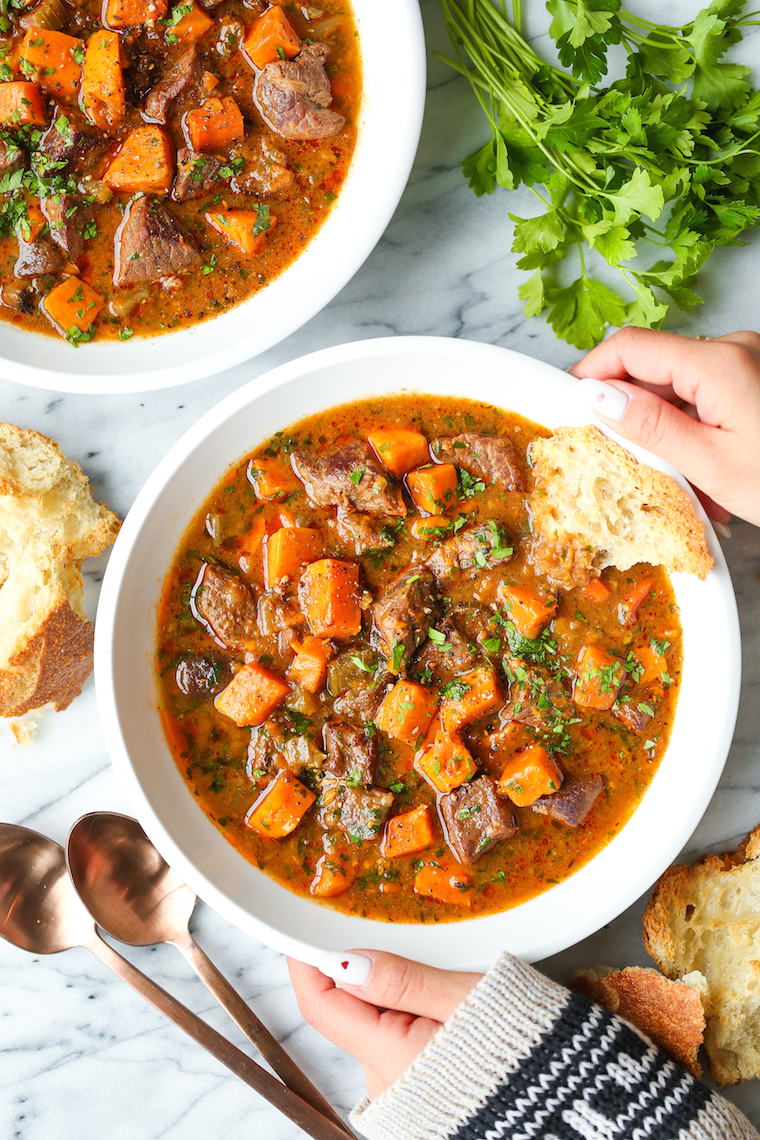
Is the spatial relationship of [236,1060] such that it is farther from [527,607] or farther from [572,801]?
[527,607]

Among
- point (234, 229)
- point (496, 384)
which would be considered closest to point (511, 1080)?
point (496, 384)

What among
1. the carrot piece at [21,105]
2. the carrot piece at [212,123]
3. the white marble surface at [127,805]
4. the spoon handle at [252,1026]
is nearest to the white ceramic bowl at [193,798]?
the white marble surface at [127,805]

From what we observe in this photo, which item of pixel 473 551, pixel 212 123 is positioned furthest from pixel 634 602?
pixel 212 123

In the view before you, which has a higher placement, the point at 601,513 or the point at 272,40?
the point at 272,40

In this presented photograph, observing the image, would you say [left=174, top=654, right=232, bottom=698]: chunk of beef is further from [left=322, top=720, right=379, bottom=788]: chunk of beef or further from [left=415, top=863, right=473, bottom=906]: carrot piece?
[left=415, top=863, right=473, bottom=906]: carrot piece

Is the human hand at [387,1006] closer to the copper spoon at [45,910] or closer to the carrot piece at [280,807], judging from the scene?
→ the carrot piece at [280,807]

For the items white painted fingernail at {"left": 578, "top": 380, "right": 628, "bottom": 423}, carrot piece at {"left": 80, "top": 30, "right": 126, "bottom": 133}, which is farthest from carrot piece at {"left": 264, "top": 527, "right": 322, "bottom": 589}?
carrot piece at {"left": 80, "top": 30, "right": 126, "bottom": 133}
